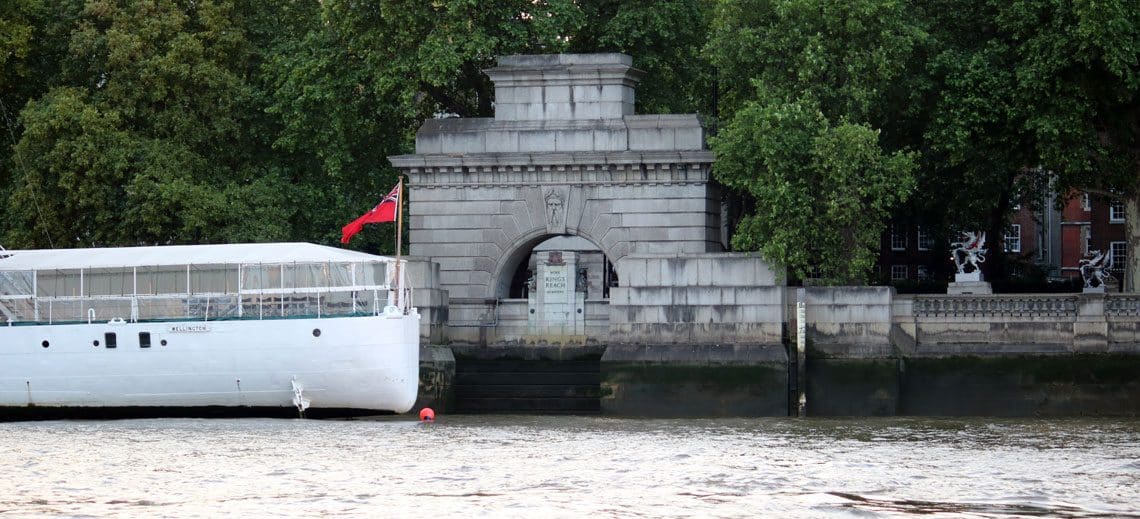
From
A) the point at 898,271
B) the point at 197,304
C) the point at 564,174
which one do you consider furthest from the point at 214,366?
the point at 898,271

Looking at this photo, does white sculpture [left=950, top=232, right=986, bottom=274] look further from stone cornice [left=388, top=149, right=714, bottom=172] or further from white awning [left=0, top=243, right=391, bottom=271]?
white awning [left=0, top=243, right=391, bottom=271]

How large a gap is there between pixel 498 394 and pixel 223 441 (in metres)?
12.5

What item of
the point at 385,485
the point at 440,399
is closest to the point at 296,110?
the point at 440,399

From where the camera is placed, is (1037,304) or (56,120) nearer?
(1037,304)

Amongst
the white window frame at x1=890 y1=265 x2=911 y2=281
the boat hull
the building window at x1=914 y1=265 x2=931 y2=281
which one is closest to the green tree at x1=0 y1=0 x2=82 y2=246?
the boat hull

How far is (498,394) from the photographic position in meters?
48.2

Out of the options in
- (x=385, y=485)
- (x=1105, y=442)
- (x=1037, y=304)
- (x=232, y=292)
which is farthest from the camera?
(x=1037, y=304)

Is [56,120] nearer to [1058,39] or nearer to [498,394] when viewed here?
[498,394]

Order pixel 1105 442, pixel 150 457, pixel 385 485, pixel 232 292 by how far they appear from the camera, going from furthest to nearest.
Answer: pixel 232 292 < pixel 1105 442 < pixel 150 457 < pixel 385 485

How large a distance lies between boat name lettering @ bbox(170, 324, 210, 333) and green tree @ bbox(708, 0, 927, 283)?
13.5 metres

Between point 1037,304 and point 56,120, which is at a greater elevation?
point 56,120

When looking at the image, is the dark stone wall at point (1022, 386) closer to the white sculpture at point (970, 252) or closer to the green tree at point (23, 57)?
the white sculpture at point (970, 252)

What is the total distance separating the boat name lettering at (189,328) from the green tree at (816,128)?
13.5 meters

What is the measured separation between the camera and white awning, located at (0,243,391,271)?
137 ft
